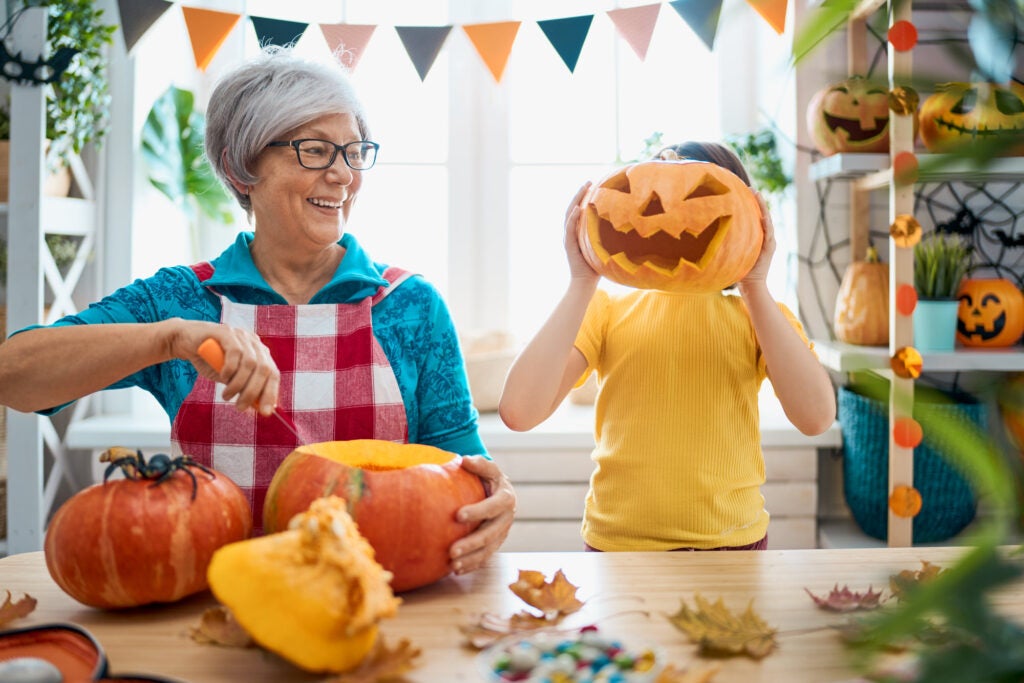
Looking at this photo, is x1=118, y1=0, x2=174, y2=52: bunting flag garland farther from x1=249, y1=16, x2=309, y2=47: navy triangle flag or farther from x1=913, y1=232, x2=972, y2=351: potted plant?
x1=913, y1=232, x2=972, y2=351: potted plant

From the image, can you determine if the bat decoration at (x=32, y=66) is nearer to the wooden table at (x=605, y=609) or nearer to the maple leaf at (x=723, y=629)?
the wooden table at (x=605, y=609)

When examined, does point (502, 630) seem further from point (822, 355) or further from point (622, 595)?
point (822, 355)

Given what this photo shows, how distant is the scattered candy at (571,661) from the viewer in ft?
2.16

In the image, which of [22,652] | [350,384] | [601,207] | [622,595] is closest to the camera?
[22,652]

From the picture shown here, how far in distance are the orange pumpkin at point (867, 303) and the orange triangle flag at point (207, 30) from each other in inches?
63.2

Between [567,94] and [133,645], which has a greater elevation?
[567,94]

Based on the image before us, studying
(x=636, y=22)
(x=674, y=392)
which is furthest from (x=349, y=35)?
(x=674, y=392)

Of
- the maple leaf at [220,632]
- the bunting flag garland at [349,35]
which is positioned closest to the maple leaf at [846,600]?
the maple leaf at [220,632]

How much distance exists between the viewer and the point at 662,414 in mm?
1346

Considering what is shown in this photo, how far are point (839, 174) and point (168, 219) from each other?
195 centimetres

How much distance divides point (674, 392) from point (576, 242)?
30 centimetres

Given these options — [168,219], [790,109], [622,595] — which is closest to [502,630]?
[622,595]

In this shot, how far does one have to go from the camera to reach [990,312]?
6.88ft

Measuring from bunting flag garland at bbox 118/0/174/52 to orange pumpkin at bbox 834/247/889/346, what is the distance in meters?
1.74
